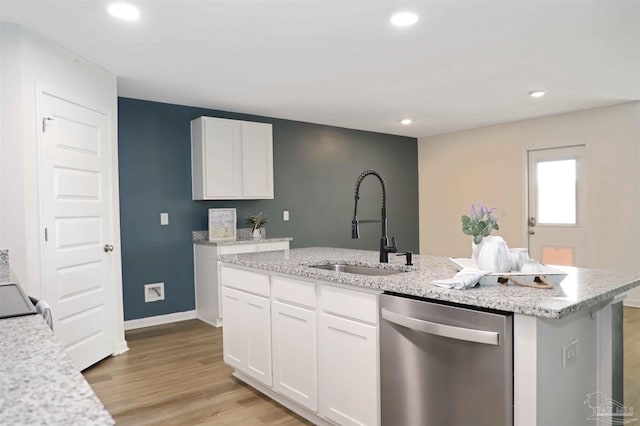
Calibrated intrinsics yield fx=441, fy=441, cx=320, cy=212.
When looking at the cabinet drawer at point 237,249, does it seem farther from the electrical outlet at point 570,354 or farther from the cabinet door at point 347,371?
the electrical outlet at point 570,354

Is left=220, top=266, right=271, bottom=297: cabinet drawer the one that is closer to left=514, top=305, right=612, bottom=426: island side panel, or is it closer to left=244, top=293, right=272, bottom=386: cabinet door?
left=244, top=293, right=272, bottom=386: cabinet door

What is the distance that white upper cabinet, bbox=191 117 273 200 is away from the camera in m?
4.70

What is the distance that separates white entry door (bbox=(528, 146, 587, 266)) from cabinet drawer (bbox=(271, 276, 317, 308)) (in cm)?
447

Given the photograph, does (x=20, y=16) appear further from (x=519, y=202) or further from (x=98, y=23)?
(x=519, y=202)

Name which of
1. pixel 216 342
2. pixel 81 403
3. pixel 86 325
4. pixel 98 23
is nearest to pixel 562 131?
pixel 216 342

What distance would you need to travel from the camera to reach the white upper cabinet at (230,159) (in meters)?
4.70

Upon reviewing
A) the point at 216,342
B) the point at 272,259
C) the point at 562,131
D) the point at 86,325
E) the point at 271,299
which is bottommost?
the point at 216,342

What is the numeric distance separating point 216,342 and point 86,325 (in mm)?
1118

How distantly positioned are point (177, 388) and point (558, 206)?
502cm

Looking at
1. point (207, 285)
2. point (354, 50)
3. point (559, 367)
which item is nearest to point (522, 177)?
→ point (354, 50)

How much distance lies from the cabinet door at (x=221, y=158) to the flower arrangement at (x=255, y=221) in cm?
35

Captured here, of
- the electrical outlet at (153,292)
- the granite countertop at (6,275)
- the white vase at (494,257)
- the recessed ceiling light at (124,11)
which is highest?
the recessed ceiling light at (124,11)

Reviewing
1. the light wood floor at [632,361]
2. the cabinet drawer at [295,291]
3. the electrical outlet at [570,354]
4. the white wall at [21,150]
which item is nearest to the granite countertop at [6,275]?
the white wall at [21,150]

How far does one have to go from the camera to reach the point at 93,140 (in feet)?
11.1
